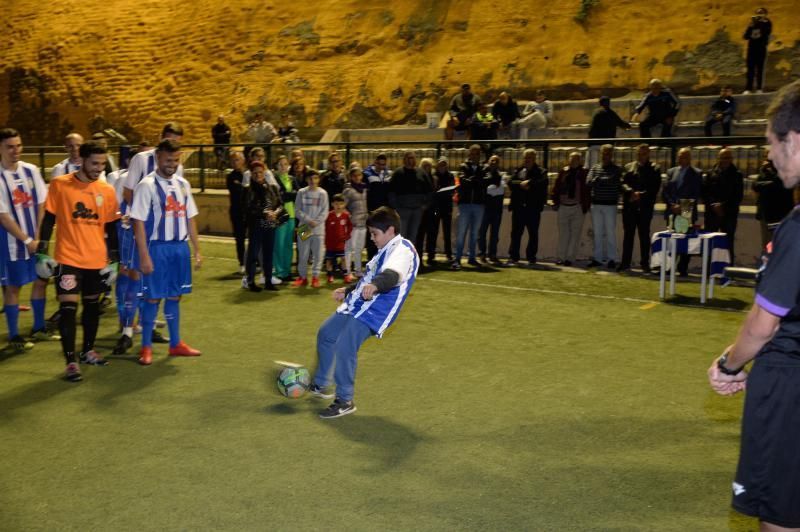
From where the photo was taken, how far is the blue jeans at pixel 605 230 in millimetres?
14148

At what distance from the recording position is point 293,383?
6.81m

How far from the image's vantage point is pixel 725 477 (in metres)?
5.22

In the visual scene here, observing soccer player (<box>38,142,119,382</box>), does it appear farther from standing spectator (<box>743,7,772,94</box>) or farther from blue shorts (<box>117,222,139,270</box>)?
standing spectator (<box>743,7,772,94</box>)

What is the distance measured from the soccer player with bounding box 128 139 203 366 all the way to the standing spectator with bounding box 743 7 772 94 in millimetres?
15180

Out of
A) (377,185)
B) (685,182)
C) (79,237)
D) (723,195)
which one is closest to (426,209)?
(377,185)

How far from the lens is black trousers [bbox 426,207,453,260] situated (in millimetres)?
15055

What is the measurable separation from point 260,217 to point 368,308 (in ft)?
20.5

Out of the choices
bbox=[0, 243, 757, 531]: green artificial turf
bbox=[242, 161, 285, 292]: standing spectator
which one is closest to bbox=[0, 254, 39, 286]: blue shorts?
bbox=[0, 243, 757, 531]: green artificial turf

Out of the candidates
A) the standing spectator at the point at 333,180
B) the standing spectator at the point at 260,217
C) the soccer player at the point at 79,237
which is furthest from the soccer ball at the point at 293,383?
the standing spectator at the point at 333,180

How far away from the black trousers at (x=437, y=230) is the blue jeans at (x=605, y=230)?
8.80 ft

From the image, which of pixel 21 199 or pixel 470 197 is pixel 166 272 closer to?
pixel 21 199

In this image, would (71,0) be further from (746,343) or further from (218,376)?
(746,343)

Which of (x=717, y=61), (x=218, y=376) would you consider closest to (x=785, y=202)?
(x=218, y=376)

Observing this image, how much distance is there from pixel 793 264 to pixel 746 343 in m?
0.34
